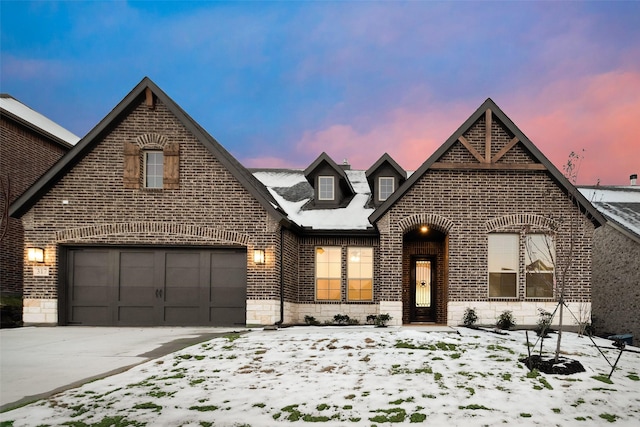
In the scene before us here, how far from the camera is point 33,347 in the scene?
1149 centimetres

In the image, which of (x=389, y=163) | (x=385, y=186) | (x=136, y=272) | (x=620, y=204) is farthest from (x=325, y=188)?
(x=620, y=204)

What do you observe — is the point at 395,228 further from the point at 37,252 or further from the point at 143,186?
the point at 37,252

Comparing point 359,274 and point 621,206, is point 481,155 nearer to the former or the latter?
point 359,274

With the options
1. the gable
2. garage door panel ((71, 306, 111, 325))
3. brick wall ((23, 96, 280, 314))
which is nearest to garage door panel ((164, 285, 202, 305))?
brick wall ((23, 96, 280, 314))

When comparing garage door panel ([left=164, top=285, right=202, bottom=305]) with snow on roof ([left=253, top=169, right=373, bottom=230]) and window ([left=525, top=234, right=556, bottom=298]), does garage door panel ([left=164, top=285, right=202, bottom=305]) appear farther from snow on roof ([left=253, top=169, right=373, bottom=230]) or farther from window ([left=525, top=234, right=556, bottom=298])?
window ([left=525, top=234, right=556, bottom=298])

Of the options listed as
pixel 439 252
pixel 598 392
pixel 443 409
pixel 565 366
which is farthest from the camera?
pixel 439 252

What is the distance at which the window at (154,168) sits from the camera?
52.9 feet

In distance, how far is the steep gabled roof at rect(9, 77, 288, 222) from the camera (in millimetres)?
15492

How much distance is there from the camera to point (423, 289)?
18.9 meters

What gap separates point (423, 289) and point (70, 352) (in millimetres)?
12163

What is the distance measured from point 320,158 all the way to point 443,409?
40.9 ft

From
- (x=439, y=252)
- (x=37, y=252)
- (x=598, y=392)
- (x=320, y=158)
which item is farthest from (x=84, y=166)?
(x=598, y=392)

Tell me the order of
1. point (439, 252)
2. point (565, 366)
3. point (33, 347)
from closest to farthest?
point (565, 366) < point (33, 347) < point (439, 252)

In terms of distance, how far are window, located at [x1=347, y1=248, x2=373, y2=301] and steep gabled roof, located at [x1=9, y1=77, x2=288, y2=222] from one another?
3.45 metres
